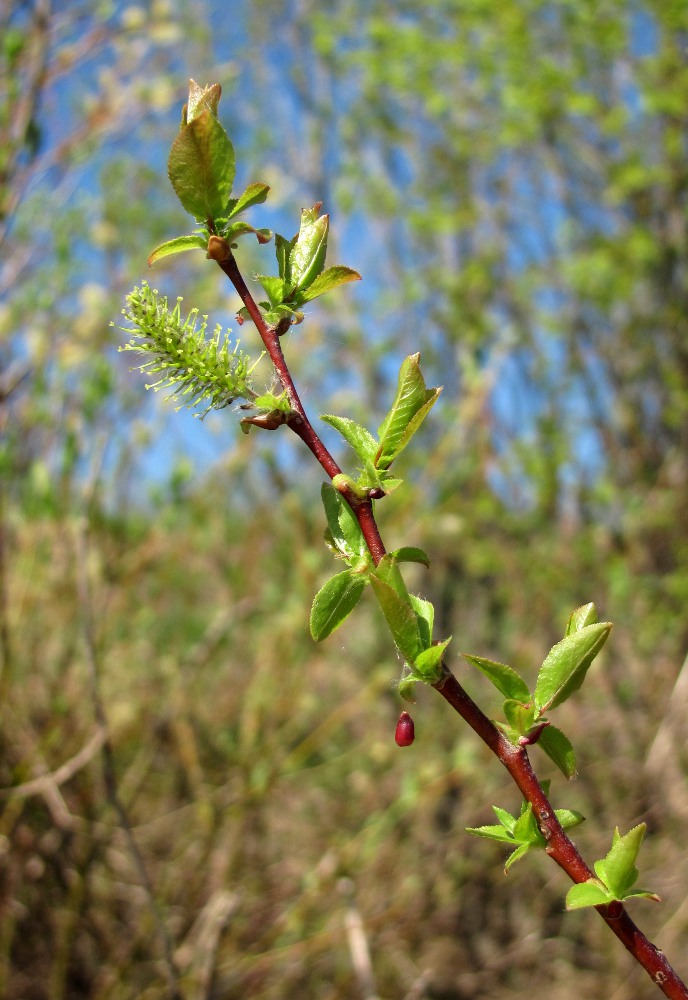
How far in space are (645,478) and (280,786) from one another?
2.46 meters

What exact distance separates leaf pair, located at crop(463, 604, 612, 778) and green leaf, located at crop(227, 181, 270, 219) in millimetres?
286

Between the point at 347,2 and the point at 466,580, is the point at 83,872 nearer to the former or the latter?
the point at 466,580

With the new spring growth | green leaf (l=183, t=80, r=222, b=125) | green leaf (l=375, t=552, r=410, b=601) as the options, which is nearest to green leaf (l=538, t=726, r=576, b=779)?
green leaf (l=375, t=552, r=410, b=601)

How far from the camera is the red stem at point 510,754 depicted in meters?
0.44

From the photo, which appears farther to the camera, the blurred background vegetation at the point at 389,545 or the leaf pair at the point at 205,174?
the blurred background vegetation at the point at 389,545

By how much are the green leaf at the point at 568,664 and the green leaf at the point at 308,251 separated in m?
0.26

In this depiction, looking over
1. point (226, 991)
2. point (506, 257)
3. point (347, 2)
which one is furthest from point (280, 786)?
point (347, 2)

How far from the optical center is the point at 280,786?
8.60 ft

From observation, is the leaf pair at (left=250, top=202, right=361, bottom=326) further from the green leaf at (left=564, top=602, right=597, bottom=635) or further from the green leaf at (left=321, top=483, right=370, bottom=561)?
the green leaf at (left=564, top=602, right=597, bottom=635)

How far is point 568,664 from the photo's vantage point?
47cm

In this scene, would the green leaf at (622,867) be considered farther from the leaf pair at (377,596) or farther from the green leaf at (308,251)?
the green leaf at (308,251)

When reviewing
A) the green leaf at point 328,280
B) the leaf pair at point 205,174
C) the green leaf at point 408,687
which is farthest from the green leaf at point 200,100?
the green leaf at point 408,687

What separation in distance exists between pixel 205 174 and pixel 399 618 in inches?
10.4

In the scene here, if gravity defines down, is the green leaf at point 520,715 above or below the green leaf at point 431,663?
below
